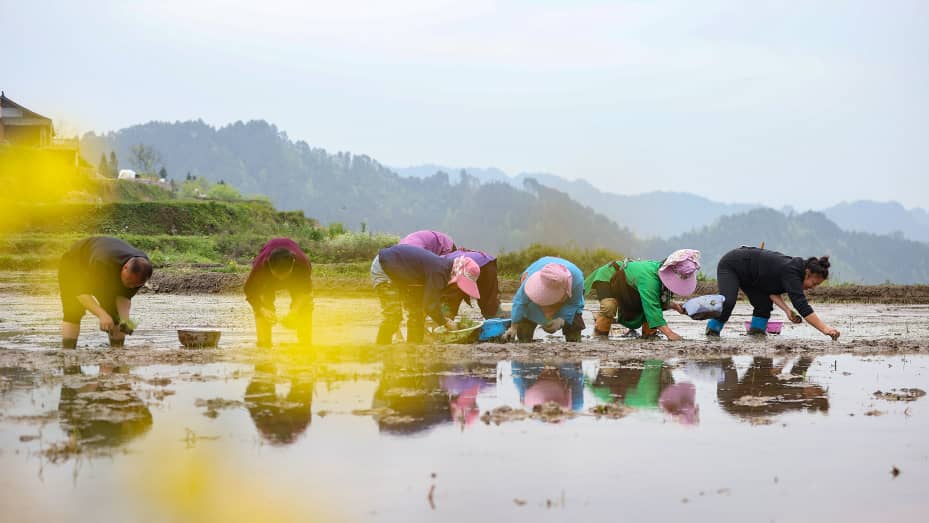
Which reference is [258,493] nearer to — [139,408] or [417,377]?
[139,408]

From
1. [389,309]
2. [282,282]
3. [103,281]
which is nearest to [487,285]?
[389,309]

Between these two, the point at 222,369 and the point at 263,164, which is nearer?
the point at 222,369

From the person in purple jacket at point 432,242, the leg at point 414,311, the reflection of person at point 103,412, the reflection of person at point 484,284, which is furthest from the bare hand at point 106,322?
the reflection of person at point 484,284

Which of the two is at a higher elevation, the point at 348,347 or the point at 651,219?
the point at 651,219

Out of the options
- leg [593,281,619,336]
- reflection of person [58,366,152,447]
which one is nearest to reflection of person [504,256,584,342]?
leg [593,281,619,336]

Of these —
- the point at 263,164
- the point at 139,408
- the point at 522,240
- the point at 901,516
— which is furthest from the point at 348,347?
the point at 263,164

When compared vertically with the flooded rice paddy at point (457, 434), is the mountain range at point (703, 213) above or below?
above

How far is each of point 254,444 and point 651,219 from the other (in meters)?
105

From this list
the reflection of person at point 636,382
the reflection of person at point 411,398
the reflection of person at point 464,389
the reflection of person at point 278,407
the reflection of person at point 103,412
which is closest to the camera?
the reflection of person at point 103,412

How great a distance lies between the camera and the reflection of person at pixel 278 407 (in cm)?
704

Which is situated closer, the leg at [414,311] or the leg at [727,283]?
the leg at [414,311]

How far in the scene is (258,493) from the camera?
18.2 ft

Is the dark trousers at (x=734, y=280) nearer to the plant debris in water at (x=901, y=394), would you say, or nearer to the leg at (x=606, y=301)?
the leg at (x=606, y=301)

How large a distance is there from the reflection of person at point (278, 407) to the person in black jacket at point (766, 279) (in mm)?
6490
